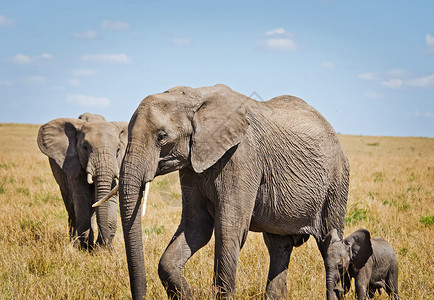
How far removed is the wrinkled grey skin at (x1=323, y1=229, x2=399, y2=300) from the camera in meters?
5.05

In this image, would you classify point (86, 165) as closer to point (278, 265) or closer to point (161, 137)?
point (278, 265)

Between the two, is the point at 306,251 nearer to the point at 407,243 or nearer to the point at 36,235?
the point at 407,243

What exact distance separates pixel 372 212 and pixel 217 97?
5.98 m

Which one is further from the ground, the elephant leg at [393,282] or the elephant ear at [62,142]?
the elephant ear at [62,142]

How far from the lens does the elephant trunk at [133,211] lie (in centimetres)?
412

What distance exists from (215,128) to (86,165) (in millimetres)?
4134

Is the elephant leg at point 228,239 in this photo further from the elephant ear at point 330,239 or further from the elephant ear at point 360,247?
the elephant ear at point 360,247

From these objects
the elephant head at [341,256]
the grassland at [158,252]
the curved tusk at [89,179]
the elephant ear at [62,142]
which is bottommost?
the grassland at [158,252]

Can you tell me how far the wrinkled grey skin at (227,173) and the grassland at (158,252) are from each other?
1.72 feet

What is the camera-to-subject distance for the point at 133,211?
13.8ft

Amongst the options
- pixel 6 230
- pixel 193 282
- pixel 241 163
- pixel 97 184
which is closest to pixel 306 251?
pixel 193 282

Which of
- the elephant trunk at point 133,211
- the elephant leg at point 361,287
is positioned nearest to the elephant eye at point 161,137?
the elephant trunk at point 133,211

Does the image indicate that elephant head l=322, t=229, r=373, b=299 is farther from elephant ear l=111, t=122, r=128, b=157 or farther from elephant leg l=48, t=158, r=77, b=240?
elephant leg l=48, t=158, r=77, b=240

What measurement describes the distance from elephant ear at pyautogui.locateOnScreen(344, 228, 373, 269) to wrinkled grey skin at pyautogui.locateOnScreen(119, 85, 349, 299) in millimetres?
313
